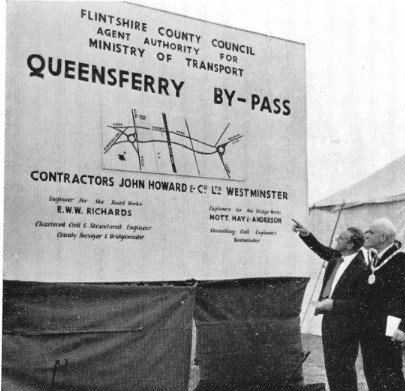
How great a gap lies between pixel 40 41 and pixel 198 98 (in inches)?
47.9

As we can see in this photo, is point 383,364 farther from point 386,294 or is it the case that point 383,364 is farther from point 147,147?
point 147,147

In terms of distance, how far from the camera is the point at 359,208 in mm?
9742

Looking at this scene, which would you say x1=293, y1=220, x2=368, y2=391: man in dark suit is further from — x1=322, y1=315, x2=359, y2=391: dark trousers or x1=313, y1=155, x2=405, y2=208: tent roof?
x1=313, y1=155, x2=405, y2=208: tent roof

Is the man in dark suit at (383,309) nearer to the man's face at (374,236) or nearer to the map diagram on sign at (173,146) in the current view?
the man's face at (374,236)

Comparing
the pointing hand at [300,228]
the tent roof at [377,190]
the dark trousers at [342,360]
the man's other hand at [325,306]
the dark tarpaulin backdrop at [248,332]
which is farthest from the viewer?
the tent roof at [377,190]

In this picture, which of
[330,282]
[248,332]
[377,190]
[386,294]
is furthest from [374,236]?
[377,190]

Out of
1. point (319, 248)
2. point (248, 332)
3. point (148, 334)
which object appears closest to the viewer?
point (148, 334)

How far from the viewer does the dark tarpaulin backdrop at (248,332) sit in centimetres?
453

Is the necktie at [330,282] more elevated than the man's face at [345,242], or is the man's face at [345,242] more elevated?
the man's face at [345,242]

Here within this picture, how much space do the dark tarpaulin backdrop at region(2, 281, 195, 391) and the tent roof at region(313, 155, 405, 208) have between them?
18.7ft

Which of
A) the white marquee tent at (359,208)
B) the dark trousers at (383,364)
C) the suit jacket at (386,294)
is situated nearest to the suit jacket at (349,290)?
the suit jacket at (386,294)

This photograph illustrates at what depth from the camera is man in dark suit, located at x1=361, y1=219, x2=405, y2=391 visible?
475 centimetres

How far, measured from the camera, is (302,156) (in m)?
4.99

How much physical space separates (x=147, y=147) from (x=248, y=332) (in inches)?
65.5
